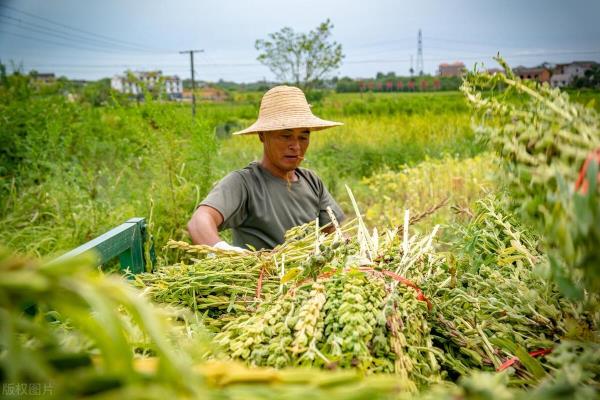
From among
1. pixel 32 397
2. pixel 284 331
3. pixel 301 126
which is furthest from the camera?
pixel 301 126

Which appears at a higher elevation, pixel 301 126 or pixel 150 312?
pixel 301 126

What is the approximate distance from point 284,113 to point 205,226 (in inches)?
30.8

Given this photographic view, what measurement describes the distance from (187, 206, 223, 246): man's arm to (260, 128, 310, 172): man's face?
1.70 ft

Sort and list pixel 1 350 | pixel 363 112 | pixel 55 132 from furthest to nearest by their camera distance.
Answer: pixel 363 112
pixel 55 132
pixel 1 350

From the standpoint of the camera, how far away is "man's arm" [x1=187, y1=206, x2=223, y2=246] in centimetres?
218

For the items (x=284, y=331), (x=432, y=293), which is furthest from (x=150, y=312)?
(x=432, y=293)

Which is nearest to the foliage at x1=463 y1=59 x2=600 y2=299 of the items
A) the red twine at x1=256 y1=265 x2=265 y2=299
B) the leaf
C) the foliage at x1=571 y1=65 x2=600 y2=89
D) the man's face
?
the foliage at x1=571 y1=65 x2=600 y2=89

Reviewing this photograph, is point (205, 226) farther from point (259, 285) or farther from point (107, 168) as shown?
point (107, 168)

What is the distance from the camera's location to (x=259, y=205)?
256 centimetres

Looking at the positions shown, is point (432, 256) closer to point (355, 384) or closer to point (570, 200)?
point (570, 200)

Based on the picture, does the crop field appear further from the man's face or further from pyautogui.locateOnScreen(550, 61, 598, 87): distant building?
the man's face

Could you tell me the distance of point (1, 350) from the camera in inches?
23.9

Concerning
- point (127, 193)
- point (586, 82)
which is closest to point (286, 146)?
point (586, 82)

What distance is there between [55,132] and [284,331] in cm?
390
